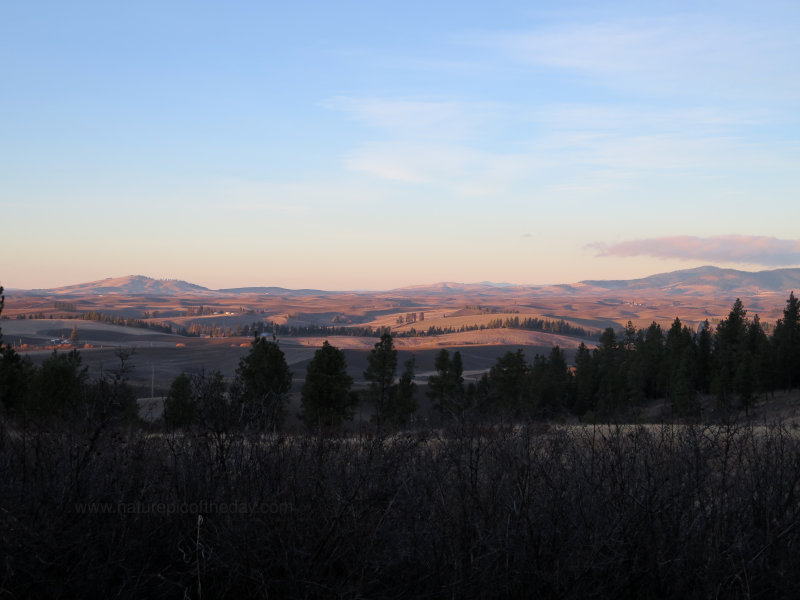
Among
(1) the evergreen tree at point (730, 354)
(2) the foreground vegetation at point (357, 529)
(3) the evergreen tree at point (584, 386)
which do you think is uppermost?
(2) the foreground vegetation at point (357, 529)

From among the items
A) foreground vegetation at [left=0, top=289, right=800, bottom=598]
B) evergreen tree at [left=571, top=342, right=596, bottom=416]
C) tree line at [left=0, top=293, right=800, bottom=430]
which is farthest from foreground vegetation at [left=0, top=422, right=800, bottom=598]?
evergreen tree at [left=571, top=342, right=596, bottom=416]

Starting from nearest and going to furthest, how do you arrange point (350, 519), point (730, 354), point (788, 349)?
point (350, 519) < point (730, 354) < point (788, 349)

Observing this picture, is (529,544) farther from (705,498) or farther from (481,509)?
(705,498)

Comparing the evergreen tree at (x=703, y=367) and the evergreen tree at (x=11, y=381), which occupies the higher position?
the evergreen tree at (x=11, y=381)

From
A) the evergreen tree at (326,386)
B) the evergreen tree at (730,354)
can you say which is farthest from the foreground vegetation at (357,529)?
the evergreen tree at (730,354)

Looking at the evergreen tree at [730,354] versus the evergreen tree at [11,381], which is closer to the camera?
the evergreen tree at [11,381]

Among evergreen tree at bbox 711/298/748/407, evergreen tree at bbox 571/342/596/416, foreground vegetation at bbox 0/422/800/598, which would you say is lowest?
evergreen tree at bbox 571/342/596/416

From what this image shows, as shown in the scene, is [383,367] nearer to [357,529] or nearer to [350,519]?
[350,519]

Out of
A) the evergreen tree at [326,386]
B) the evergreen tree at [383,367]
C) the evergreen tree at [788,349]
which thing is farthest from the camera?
the evergreen tree at [788,349]

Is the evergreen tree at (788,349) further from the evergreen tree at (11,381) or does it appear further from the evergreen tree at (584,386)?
the evergreen tree at (11,381)

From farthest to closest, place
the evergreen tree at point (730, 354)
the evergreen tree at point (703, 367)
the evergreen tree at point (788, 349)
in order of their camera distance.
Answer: the evergreen tree at point (703, 367)
the evergreen tree at point (788, 349)
the evergreen tree at point (730, 354)

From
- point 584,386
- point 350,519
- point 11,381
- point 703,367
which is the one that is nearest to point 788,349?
point 703,367

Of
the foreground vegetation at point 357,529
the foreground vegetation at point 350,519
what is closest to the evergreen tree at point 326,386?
the foreground vegetation at point 350,519

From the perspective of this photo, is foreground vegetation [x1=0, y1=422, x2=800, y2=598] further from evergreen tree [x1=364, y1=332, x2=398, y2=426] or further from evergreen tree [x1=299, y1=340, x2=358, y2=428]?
evergreen tree [x1=364, y1=332, x2=398, y2=426]
